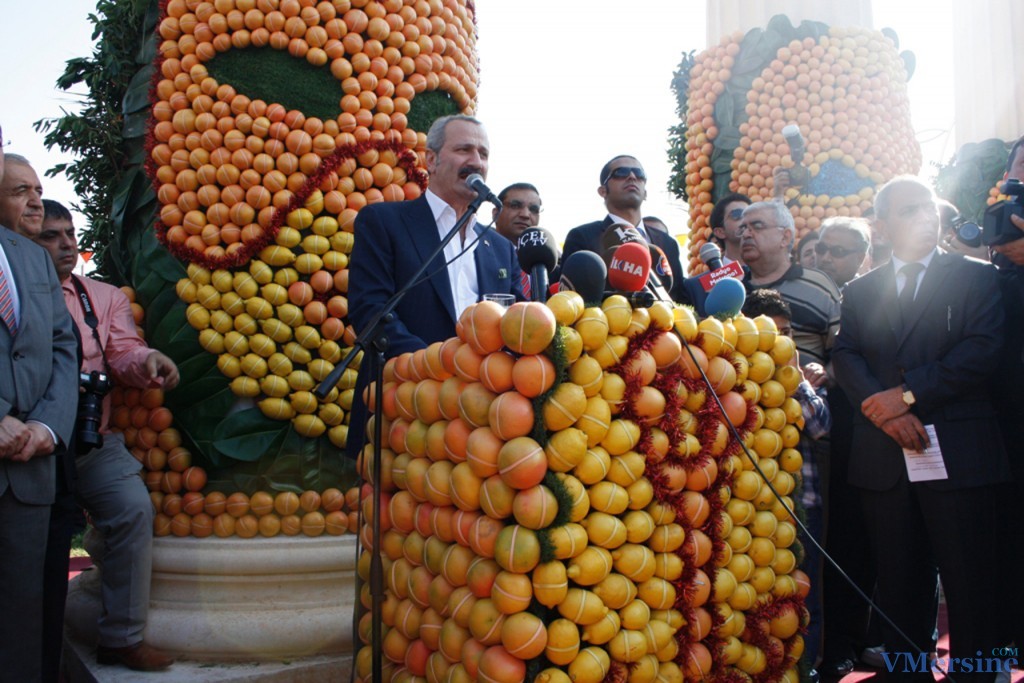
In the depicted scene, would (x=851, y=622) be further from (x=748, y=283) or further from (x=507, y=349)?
(x=507, y=349)

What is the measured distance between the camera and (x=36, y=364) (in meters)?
2.57

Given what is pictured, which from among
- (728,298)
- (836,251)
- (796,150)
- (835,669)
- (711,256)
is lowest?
(835,669)

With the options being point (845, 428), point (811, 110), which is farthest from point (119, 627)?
point (811, 110)

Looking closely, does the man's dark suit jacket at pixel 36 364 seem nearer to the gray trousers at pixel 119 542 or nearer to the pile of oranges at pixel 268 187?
the gray trousers at pixel 119 542

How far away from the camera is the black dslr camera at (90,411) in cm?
289

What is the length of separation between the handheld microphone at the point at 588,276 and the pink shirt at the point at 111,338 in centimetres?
193

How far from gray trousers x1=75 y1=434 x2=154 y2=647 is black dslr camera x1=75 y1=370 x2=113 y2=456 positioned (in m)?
0.18

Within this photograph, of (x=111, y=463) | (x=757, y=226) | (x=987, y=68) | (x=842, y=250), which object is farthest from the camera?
(x=987, y=68)

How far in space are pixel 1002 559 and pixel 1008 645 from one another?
31cm

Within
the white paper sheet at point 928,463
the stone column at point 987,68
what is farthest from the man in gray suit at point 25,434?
the stone column at point 987,68

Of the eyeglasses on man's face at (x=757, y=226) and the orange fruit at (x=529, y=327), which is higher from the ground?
the eyeglasses on man's face at (x=757, y=226)

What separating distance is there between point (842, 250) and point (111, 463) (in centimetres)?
337

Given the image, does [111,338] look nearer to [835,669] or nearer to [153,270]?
[153,270]

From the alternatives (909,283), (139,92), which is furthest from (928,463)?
(139,92)
